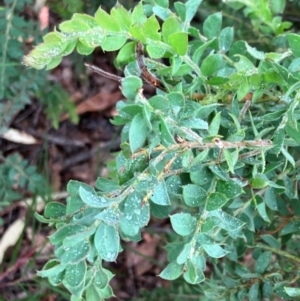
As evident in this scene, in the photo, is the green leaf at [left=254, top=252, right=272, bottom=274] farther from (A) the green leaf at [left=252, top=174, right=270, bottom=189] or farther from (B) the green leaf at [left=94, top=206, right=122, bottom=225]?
(B) the green leaf at [left=94, top=206, right=122, bottom=225]

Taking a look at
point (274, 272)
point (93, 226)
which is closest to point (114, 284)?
point (274, 272)

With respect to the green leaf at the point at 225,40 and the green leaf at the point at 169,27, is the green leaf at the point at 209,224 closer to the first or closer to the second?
the green leaf at the point at 169,27

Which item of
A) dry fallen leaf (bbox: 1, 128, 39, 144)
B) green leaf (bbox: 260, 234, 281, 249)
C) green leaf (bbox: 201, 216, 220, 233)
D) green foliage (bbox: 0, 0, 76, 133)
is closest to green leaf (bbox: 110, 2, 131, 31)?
green leaf (bbox: 201, 216, 220, 233)

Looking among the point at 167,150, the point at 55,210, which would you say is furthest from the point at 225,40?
the point at 55,210

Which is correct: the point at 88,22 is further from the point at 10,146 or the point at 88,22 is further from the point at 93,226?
the point at 10,146

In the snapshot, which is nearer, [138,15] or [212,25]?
[138,15]

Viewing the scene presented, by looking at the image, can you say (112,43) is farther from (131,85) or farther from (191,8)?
(191,8)

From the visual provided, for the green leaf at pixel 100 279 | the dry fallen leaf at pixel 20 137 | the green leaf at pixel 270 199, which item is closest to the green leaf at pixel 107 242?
the green leaf at pixel 100 279
